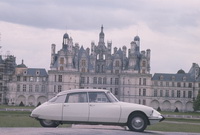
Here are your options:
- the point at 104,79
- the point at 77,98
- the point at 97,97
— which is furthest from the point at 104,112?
the point at 104,79

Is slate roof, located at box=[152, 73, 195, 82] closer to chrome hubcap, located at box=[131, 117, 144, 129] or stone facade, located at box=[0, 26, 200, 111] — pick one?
stone facade, located at box=[0, 26, 200, 111]

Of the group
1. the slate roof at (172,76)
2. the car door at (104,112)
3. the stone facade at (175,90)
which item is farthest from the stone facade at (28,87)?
the car door at (104,112)

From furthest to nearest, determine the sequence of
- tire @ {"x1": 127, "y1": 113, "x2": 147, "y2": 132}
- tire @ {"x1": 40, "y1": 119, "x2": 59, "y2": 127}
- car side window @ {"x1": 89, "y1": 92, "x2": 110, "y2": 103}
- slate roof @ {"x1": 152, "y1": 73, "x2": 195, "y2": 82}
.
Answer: slate roof @ {"x1": 152, "y1": 73, "x2": 195, "y2": 82}
tire @ {"x1": 40, "y1": 119, "x2": 59, "y2": 127}
car side window @ {"x1": 89, "y1": 92, "x2": 110, "y2": 103}
tire @ {"x1": 127, "y1": 113, "x2": 147, "y2": 132}

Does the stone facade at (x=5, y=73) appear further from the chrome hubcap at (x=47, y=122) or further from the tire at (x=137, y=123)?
the tire at (x=137, y=123)

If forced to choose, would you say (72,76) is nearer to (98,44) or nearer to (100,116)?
(98,44)

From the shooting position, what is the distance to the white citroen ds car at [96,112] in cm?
1688

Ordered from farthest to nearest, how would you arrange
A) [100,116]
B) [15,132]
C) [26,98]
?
[26,98]
[100,116]
[15,132]

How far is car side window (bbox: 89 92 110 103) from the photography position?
17.1 meters

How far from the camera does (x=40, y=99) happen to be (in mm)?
100062

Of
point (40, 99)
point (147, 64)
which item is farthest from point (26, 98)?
point (147, 64)

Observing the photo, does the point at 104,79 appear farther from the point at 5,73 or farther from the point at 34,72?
the point at 5,73

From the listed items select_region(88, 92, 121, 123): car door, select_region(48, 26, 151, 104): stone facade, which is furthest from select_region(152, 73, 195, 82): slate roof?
select_region(88, 92, 121, 123): car door

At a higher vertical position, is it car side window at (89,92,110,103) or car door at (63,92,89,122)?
car side window at (89,92,110,103)

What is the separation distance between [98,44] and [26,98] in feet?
57.2
